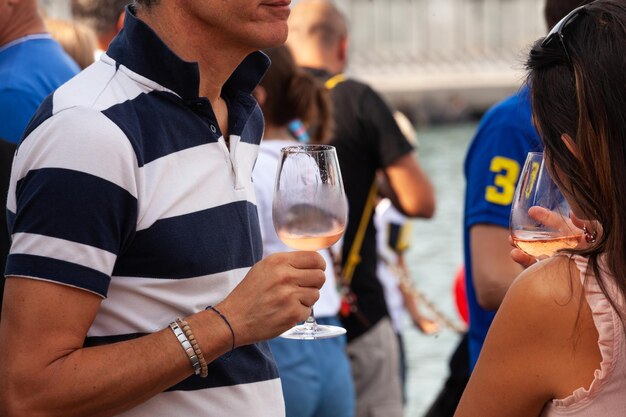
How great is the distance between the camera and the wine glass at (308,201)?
2.17 metres

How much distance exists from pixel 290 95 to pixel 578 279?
2.26 m

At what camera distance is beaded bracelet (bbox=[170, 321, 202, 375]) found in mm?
1931

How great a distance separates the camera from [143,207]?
6.35 feet

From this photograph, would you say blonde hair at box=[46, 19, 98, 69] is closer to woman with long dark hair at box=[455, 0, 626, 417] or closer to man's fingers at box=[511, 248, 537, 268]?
man's fingers at box=[511, 248, 537, 268]

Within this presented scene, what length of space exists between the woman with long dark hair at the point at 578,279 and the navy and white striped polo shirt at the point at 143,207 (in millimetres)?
514

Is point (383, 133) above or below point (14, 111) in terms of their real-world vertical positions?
below

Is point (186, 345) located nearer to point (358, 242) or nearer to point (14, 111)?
point (14, 111)

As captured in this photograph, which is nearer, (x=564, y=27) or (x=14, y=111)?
(x=564, y=27)

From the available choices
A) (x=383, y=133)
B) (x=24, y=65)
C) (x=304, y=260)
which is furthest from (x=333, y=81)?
(x=304, y=260)

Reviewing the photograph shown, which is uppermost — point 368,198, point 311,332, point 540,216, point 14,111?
point 14,111

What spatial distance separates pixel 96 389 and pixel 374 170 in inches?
110

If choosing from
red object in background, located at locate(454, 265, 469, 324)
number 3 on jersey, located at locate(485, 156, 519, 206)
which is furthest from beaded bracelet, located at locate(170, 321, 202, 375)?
red object in background, located at locate(454, 265, 469, 324)

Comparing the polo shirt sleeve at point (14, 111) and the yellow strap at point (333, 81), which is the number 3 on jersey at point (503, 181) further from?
the yellow strap at point (333, 81)

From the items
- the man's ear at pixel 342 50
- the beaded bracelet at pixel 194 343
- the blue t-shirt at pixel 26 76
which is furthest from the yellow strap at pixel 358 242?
the beaded bracelet at pixel 194 343
